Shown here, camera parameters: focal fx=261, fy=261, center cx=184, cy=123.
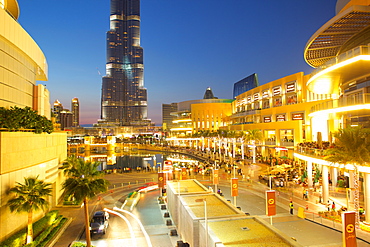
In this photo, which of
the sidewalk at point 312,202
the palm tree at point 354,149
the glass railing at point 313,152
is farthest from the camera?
the glass railing at point 313,152

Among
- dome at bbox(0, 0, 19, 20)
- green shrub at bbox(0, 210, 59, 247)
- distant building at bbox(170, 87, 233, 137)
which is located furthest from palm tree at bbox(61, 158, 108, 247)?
distant building at bbox(170, 87, 233, 137)

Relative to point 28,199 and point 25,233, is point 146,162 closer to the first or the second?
point 25,233

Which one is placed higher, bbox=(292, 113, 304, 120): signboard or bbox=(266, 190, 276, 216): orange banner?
bbox=(292, 113, 304, 120): signboard

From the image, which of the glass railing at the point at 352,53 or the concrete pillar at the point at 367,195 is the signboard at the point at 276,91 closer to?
the glass railing at the point at 352,53

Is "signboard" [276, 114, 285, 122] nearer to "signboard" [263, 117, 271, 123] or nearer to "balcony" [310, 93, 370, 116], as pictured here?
"signboard" [263, 117, 271, 123]

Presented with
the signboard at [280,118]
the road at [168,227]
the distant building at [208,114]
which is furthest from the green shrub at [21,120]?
the distant building at [208,114]

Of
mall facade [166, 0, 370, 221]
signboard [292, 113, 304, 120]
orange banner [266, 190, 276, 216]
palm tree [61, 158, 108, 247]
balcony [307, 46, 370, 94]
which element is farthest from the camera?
signboard [292, 113, 304, 120]

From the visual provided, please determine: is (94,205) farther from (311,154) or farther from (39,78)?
(311,154)

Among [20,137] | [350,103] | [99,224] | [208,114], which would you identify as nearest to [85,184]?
[99,224]

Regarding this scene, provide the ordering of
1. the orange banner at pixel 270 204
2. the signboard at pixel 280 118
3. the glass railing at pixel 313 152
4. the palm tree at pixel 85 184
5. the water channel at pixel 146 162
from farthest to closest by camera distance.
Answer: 1. the water channel at pixel 146 162
2. the signboard at pixel 280 118
3. the glass railing at pixel 313 152
4. the orange banner at pixel 270 204
5. the palm tree at pixel 85 184

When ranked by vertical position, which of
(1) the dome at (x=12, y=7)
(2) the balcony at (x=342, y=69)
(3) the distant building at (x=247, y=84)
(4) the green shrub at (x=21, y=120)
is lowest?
(4) the green shrub at (x=21, y=120)

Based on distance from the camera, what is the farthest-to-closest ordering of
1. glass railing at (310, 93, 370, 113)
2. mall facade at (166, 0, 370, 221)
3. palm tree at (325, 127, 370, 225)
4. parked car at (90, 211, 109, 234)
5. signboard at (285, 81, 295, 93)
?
signboard at (285, 81, 295, 93) < mall facade at (166, 0, 370, 221) < glass railing at (310, 93, 370, 113) < parked car at (90, 211, 109, 234) < palm tree at (325, 127, 370, 225)

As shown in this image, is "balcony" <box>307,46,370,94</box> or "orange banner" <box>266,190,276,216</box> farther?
"balcony" <box>307,46,370,94</box>

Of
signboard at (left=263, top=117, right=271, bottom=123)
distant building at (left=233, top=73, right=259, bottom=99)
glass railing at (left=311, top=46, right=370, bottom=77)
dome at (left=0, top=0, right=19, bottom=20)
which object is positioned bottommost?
signboard at (left=263, top=117, right=271, bottom=123)
